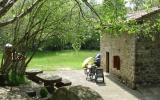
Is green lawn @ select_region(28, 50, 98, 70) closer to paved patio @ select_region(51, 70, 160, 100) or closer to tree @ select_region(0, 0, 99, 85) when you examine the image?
paved patio @ select_region(51, 70, 160, 100)

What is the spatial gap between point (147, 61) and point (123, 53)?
2249 mm

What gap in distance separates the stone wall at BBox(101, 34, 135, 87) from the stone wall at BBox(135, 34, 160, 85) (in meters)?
0.34

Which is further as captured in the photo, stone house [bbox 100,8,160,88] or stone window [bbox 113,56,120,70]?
stone window [bbox 113,56,120,70]

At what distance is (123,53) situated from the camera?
25000 mm

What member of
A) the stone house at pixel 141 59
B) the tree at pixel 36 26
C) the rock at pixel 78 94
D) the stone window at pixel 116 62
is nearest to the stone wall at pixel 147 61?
the stone house at pixel 141 59

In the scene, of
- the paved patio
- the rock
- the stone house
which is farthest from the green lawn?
the rock

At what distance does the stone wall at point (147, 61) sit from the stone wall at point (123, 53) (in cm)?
34

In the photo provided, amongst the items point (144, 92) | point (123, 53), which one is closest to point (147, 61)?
point (144, 92)

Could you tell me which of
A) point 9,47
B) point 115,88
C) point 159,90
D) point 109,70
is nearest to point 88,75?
point 109,70

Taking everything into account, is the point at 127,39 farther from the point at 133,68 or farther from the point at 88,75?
the point at 88,75

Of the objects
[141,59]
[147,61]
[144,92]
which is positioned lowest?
[144,92]

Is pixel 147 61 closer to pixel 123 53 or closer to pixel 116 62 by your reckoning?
pixel 123 53

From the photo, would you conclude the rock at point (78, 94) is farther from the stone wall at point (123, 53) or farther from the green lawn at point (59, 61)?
the green lawn at point (59, 61)

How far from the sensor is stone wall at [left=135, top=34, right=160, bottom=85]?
22.9m
